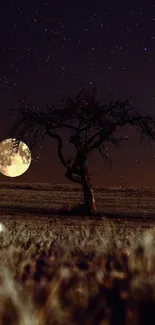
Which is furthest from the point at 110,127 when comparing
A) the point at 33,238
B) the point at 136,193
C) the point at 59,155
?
the point at 33,238

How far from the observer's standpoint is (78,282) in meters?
1.03

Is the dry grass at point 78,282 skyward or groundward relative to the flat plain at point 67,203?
groundward

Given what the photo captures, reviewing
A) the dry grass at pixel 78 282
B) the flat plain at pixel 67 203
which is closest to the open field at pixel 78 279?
the dry grass at pixel 78 282

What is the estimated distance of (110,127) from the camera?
95.0ft

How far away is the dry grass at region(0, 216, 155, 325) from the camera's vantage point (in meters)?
0.92

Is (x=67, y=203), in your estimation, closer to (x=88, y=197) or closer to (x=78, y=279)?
(x=88, y=197)

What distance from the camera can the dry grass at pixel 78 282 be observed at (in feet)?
3.01

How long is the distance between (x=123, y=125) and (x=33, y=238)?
28.1 meters

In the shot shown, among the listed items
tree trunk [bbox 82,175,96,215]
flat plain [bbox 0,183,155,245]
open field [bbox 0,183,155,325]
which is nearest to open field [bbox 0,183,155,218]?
flat plain [bbox 0,183,155,245]

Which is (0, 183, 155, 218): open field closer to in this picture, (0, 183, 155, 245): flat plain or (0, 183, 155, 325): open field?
(0, 183, 155, 245): flat plain

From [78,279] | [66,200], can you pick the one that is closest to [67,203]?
[66,200]

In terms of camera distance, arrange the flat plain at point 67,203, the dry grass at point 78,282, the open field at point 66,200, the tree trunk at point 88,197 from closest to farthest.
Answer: the dry grass at point 78,282, the flat plain at point 67,203, the tree trunk at point 88,197, the open field at point 66,200

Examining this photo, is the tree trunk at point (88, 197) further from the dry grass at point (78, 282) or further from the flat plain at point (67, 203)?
the dry grass at point (78, 282)

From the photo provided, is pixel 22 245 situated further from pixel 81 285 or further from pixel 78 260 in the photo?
pixel 81 285
